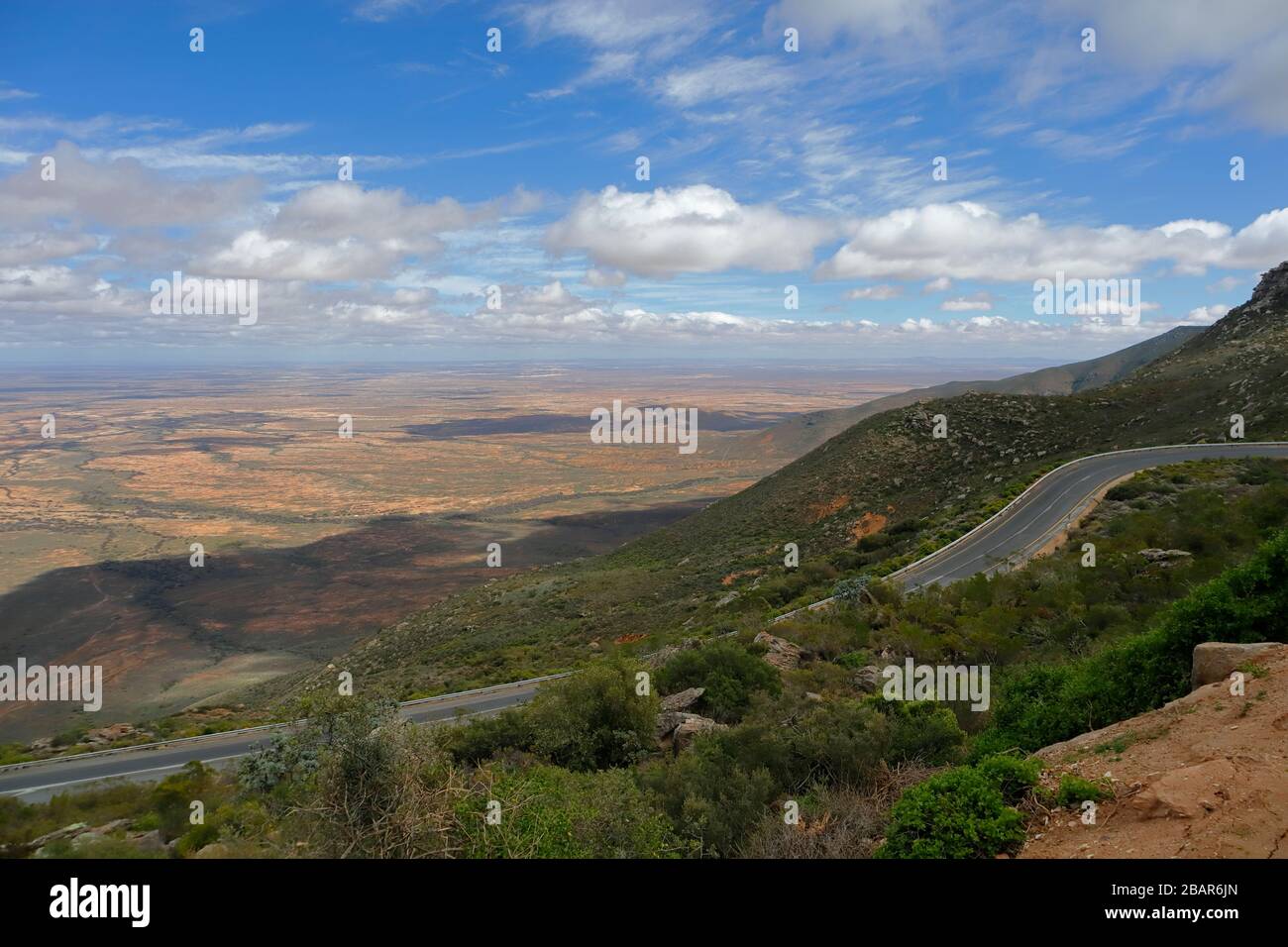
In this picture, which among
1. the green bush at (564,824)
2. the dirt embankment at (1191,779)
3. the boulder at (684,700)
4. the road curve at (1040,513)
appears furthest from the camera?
the road curve at (1040,513)

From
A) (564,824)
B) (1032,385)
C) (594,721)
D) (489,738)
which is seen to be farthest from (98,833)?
(1032,385)

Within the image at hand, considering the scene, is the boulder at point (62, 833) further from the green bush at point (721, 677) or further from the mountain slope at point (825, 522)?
the mountain slope at point (825, 522)

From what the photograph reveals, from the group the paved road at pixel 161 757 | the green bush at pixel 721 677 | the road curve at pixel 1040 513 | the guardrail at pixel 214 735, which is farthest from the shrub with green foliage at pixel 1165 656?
the road curve at pixel 1040 513

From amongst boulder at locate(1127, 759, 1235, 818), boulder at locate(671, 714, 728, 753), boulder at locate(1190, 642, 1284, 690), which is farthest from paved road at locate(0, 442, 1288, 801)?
boulder at locate(1190, 642, 1284, 690)

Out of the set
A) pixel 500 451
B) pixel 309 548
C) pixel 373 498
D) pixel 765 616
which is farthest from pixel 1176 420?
pixel 500 451

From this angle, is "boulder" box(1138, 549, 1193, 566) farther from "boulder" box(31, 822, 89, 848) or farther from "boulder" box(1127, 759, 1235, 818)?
"boulder" box(31, 822, 89, 848)

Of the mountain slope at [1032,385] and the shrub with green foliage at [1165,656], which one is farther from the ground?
the mountain slope at [1032,385]

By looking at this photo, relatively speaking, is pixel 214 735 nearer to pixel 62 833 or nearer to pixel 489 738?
pixel 62 833

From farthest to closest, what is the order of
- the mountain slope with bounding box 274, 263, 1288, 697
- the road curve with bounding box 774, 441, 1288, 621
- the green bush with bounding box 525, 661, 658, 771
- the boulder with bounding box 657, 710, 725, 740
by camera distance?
the mountain slope with bounding box 274, 263, 1288, 697, the road curve with bounding box 774, 441, 1288, 621, the boulder with bounding box 657, 710, 725, 740, the green bush with bounding box 525, 661, 658, 771
